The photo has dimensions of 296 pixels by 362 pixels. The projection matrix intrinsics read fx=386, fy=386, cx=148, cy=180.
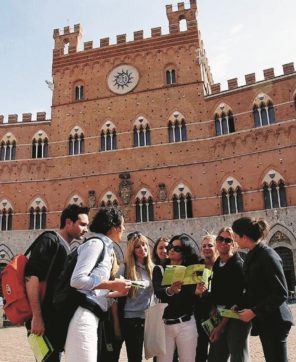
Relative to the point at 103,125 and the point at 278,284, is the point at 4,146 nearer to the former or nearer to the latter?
the point at 103,125

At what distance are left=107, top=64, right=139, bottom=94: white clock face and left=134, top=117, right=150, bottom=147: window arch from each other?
7.86 feet

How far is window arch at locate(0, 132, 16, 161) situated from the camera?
79.5 feet

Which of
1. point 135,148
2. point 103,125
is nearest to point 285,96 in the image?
point 135,148

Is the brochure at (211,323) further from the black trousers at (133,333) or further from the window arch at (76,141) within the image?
the window arch at (76,141)

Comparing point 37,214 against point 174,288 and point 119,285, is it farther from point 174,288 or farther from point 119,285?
point 119,285

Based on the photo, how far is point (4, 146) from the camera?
24500mm

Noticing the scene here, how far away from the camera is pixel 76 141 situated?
945 inches

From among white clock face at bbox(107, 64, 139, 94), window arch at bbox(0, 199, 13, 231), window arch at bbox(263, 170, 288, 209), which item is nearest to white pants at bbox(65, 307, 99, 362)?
window arch at bbox(263, 170, 288, 209)

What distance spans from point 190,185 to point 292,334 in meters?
13.0

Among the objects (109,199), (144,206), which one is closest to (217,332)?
(144,206)

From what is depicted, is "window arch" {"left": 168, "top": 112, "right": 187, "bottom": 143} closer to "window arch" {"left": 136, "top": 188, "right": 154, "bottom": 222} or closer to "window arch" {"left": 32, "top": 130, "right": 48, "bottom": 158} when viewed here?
"window arch" {"left": 136, "top": 188, "right": 154, "bottom": 222}

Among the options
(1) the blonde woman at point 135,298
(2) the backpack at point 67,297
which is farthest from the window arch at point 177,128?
(2) the backpack at point 67,297

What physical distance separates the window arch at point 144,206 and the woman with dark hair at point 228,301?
1730 centimetres

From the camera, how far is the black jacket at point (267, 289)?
3.46 m
